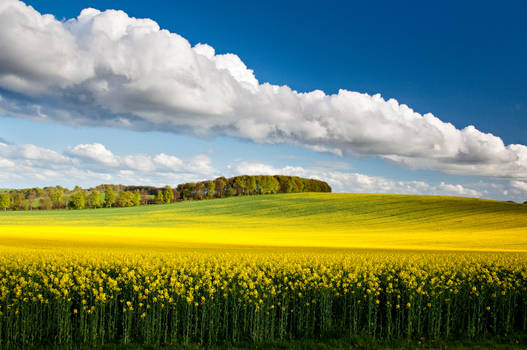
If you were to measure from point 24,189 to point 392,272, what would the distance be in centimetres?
17611

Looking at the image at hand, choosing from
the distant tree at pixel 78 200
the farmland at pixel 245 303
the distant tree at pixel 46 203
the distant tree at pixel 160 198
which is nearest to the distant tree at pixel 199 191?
the distant tree at pixel 160 198

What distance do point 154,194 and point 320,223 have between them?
321 ft

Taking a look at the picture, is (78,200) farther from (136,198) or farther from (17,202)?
(17,202)

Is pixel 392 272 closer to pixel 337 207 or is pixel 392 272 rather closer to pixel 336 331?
pixel 336 331

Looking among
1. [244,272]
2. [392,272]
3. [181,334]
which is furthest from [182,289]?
[392,272]

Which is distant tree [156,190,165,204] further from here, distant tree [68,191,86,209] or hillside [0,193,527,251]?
hillside [0,193,527,251]

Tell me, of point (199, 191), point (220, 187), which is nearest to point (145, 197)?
point (199, 191)

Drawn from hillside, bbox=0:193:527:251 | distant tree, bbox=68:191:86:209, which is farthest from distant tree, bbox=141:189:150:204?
hillside, bbox=0:193:527:251

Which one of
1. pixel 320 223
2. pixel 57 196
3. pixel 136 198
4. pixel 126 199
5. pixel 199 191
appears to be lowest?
pixel 320 223

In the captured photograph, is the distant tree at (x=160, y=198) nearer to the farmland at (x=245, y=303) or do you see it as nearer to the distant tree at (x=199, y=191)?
the distant tree at (x=199, y=191)

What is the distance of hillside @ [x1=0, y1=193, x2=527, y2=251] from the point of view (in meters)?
44.4

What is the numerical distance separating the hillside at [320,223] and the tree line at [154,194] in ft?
130

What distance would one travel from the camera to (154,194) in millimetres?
149750

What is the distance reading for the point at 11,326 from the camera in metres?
10.7
